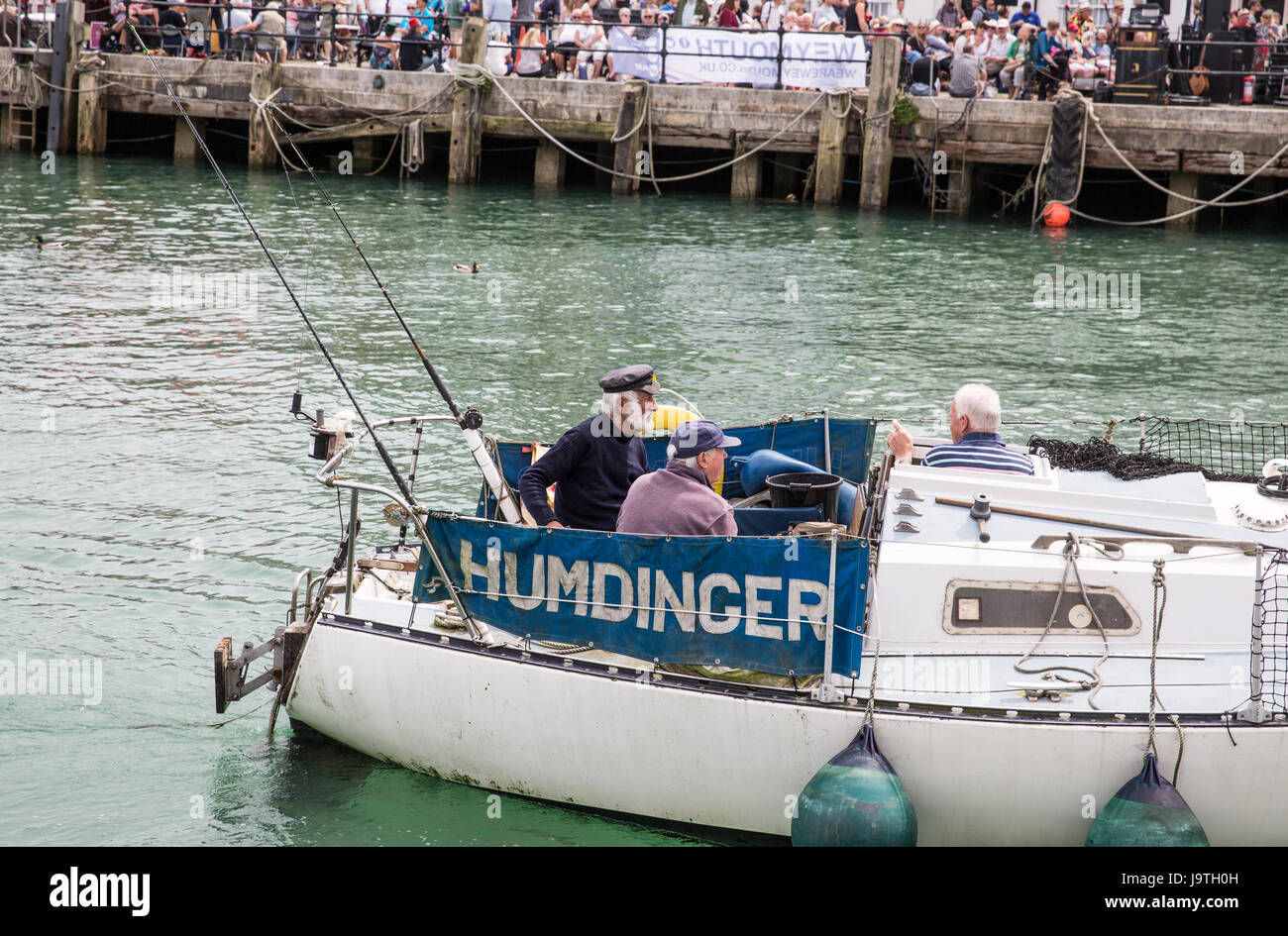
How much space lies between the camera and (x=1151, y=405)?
12.9 m

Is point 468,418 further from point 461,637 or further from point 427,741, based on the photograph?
point 427,741

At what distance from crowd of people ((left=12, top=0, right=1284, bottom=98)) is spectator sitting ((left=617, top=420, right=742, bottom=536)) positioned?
17.4 meters

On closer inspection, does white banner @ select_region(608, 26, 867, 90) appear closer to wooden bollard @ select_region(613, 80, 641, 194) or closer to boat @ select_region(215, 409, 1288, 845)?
wooden bollard @ select_region(613, 80, 641, 194)

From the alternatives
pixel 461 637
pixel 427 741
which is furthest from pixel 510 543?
pixel 427 741

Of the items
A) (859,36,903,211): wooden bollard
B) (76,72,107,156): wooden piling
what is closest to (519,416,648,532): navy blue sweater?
(859,36,903,211): wooden bollard

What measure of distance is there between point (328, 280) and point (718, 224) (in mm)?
6669

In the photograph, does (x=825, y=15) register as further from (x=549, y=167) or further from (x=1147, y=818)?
(x=1147, y=818)

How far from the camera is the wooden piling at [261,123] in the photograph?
2398 cm

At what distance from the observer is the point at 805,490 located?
22.0 ft

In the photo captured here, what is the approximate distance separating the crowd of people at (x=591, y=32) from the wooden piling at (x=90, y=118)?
1.28 m

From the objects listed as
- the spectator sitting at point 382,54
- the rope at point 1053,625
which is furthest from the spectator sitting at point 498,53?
the rope at point 1053,625

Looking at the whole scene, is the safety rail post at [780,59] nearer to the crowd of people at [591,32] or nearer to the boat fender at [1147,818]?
the crowd of people at [591,32]

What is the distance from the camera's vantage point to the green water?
6.75 meters

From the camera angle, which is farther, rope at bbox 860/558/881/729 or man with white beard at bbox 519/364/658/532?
man with white beard at bbox 519/364/658/532
